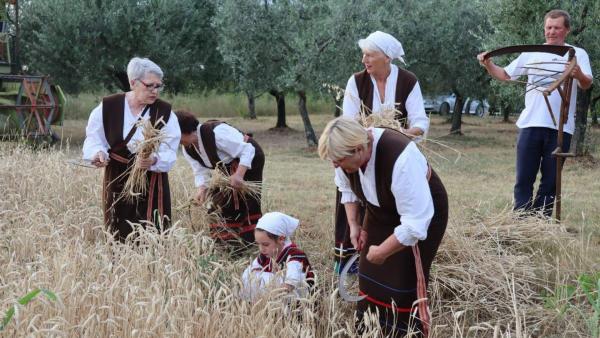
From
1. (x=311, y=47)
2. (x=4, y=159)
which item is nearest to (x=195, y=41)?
(x=311, y=47)

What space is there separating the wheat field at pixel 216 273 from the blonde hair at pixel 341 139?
1.96ft

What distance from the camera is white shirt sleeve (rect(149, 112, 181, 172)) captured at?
4.12 metres

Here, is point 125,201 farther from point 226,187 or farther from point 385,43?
point 385,43

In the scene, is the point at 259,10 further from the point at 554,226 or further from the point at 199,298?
the point at 199,298

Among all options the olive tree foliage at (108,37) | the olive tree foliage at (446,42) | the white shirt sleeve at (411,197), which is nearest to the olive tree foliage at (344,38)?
the olive tree foliage at (446,42)

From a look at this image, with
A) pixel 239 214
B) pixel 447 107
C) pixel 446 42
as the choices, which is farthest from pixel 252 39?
pixel 447 107

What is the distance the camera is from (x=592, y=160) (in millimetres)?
10547

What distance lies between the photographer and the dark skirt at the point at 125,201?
4.26 meters

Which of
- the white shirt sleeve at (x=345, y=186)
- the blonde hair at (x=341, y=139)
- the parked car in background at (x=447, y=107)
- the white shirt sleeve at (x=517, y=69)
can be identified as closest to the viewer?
the blonde hair at (x=341, y=139)

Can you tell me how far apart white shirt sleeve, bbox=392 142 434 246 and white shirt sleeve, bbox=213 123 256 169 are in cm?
196

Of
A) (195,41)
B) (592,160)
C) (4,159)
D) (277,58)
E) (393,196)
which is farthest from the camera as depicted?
(195,41)

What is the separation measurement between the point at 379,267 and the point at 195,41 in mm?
14708

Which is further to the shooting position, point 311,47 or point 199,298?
point 311,47

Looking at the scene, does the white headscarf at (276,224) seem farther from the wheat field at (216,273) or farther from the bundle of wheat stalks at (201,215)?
the bundle of wheat stalks at (201,215)
